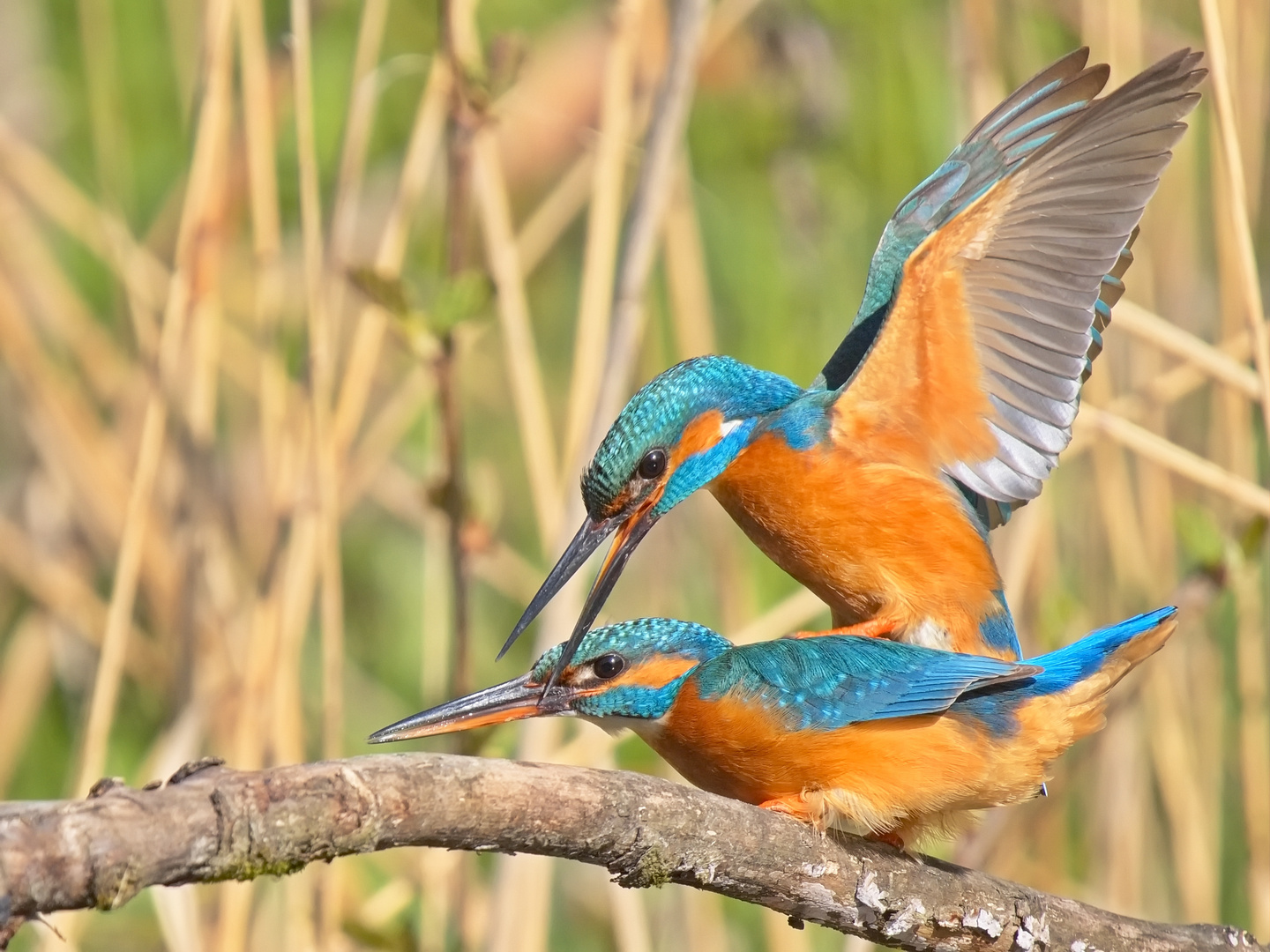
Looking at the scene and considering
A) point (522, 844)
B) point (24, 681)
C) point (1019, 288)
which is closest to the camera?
point (522, 844)

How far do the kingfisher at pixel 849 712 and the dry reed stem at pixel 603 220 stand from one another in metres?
0.61

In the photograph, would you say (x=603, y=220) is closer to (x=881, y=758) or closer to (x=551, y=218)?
(x=551, y=218)

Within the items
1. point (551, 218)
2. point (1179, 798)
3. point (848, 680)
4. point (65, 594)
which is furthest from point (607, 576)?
point (65, 594)

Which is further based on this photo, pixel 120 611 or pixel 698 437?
pixel 120 611

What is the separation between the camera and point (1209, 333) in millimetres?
4141

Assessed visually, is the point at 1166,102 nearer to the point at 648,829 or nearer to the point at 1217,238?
the point at 1217,238

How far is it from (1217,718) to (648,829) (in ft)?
7.73

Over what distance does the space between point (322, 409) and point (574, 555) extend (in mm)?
776

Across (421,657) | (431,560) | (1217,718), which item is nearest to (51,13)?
(421,657)

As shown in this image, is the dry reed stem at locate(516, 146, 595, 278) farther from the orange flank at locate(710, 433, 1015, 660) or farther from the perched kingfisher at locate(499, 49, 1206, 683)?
the orange flank at locate(710, 433, 1015, 660)

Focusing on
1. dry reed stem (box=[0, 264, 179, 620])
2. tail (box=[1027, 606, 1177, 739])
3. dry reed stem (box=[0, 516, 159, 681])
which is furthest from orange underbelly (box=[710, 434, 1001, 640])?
dry reed stem (box=[0, 516, 159, 681])

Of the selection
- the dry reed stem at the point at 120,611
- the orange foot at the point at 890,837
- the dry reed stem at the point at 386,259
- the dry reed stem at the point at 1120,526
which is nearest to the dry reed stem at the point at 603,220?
the dry reed stem at the point at 386,259

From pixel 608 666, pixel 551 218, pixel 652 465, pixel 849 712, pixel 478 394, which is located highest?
pixel 478 394

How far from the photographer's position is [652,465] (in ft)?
7.57
